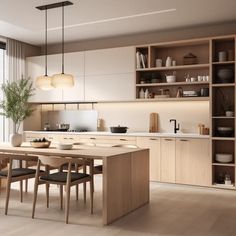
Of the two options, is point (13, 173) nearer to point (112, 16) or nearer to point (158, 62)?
point (112, 16)

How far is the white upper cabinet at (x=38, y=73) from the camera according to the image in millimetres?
6934

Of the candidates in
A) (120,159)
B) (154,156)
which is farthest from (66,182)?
(154,156)

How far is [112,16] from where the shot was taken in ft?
16.8

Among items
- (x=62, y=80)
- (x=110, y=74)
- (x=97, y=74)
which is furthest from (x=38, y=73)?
(x=62, y=80)

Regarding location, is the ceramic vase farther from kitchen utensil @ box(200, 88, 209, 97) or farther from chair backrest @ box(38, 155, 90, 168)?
kitchen utensil @ box(200, 88, 209, 97)

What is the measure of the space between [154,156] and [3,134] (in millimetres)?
3078

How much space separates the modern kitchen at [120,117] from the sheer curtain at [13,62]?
0.9 inches

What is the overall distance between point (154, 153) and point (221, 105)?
1.37 m

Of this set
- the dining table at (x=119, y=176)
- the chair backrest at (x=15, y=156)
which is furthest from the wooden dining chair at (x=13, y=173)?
the dining table at (x=119, y=176)

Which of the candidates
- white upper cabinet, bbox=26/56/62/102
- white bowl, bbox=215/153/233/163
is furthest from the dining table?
white upper cabinet, bbox=26/56/62/102

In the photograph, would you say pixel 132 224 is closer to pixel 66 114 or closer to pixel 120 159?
pixel 120 159

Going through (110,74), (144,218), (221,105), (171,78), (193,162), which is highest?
(110,74)

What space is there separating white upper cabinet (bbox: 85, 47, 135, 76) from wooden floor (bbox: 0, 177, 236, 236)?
238cm

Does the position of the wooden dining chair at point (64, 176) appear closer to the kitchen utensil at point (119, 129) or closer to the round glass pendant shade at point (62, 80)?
the round glass pendant shade at point (62, 80)
